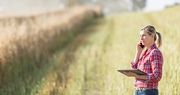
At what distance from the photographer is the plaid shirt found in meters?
3.70

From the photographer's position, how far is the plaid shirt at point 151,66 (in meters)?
3.70

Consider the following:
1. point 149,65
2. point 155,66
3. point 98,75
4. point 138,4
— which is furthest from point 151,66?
point 138,4

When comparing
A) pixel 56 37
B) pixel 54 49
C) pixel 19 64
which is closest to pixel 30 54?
pixel 19 64

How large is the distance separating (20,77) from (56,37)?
5584 mm

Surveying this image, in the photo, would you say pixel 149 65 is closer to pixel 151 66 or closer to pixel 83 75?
pixel 151 66

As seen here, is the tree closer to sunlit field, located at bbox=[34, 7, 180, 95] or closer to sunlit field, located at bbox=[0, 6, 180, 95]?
sunlit field, located at bbox=[0, 6, 180, 95]

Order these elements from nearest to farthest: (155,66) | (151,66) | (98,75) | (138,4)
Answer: (155,66), (151,66), (98,75), (138,4)

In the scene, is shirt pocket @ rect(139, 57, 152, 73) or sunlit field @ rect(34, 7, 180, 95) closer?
shirt pocket @ rect(139, 57, 152, 73)

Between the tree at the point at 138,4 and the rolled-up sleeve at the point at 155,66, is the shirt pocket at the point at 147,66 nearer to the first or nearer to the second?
the rolled-up sleeve at the point at 155,66

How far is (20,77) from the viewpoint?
762 cm

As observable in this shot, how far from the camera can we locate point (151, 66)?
387cm

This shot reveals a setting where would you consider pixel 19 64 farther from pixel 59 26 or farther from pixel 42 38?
pixel 59 26

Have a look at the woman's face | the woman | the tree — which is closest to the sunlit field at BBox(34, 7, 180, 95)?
the woman

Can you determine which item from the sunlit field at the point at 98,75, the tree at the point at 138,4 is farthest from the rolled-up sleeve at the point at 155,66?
the tree at the point at 138,4
